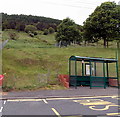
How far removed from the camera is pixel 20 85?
12391mm

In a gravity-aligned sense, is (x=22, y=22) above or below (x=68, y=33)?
above

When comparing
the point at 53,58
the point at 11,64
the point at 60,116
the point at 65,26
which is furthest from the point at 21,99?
the point at 65,26

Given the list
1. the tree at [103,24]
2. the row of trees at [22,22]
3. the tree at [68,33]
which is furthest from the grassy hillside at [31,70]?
the row of trees at [22,22]

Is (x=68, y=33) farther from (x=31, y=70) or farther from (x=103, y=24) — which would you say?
(x=31, y=70)

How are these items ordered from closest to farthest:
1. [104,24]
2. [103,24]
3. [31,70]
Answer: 1. [31,70]
2. [104,24]
3. [103,24]

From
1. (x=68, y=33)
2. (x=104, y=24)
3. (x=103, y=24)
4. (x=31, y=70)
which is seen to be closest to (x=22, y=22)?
(x=68, y=33)

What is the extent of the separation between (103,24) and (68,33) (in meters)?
11.9

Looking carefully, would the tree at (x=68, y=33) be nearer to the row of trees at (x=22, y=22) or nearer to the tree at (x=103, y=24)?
the tree at (x=103, y=24)

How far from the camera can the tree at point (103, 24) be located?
104 feet

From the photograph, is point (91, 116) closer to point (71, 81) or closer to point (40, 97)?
point (40, 97)

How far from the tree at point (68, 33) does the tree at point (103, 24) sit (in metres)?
7.82

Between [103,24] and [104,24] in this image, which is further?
[103,24]

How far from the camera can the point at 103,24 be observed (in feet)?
106

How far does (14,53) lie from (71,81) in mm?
9872
